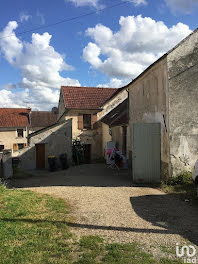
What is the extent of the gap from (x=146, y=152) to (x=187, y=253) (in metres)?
5.93

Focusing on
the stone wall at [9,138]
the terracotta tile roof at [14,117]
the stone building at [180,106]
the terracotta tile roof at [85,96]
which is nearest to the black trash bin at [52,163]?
the terracotta tile roof at [85,96]

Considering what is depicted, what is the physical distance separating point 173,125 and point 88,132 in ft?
40.8

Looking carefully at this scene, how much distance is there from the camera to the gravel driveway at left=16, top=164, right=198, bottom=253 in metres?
4.76

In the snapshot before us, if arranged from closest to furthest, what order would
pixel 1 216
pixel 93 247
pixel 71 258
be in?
1. pixel 71 258
2. pixel 93 247
3. pixel 1 216

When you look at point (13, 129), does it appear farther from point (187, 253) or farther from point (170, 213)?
point (187, 253)

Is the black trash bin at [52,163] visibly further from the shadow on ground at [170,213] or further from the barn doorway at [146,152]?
the shadow on ground at [170,213]

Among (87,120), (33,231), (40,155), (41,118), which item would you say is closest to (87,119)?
(87,120)

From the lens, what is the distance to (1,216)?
5.55 m

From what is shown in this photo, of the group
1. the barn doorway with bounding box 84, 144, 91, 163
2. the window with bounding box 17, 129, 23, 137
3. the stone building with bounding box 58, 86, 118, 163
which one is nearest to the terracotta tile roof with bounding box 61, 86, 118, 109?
A: the stone building with bounding box 58, 86, 118, 163

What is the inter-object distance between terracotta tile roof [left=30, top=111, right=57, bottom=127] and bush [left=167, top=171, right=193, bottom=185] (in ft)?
98.2

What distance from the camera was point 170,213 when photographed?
6121 mm

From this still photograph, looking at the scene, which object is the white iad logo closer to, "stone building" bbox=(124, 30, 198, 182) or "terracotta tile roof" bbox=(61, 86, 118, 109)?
"stone building" bbox=(124, 30, 198, 182)

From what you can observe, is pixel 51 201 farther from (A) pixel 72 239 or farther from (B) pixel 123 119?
(B) pixel 123 119

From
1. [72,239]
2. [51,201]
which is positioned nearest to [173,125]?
[51,201]
